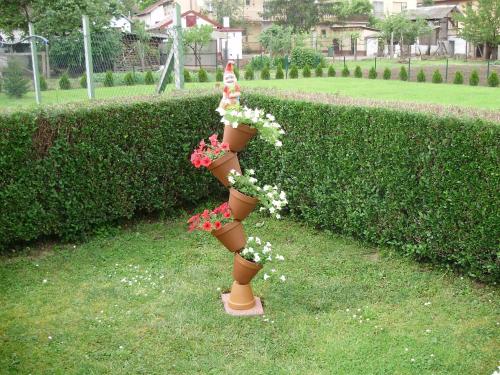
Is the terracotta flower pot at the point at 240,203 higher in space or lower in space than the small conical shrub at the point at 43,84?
lower

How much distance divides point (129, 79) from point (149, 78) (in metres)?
0.39

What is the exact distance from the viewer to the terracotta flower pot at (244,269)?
17.5ft

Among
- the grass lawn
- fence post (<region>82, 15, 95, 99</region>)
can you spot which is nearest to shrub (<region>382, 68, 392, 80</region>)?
fence post (<region>82, 15, 95, 99</region>)

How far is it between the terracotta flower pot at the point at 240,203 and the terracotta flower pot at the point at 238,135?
423 millimetres

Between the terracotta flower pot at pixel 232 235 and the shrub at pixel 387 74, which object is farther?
the shrub at pixel 387 74

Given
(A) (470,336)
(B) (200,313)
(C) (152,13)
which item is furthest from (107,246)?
(C) (152,13)

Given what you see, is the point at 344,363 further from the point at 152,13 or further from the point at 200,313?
the point at 152,13

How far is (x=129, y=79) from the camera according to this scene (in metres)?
11.3

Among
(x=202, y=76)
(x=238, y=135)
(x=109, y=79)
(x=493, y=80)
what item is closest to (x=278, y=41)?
(x=202, y=76)

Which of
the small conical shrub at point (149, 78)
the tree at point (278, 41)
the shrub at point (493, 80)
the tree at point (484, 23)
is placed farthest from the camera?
the tree at point (278, 41)

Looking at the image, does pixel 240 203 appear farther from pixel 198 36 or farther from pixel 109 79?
pixel 198 36

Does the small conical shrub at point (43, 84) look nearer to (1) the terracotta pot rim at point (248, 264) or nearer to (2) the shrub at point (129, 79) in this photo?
(2) the shrub at point (129, 79)

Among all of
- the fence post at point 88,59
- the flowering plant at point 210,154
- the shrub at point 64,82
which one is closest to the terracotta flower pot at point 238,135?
the flowering plant at point 210,154

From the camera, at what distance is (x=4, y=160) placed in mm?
6738
